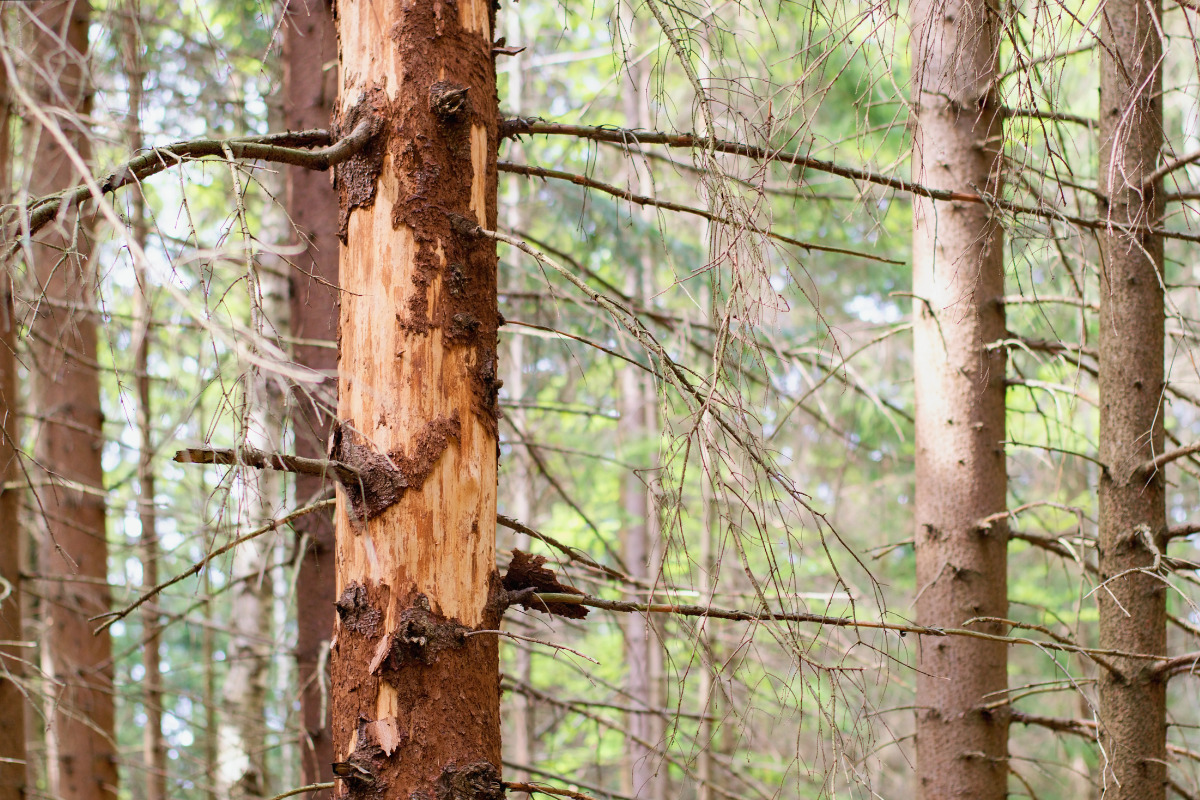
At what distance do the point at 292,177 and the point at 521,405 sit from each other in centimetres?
152

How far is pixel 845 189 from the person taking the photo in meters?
10.2

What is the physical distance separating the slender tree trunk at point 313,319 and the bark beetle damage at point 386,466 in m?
1.89

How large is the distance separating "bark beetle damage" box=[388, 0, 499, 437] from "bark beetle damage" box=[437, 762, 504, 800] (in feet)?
2.53

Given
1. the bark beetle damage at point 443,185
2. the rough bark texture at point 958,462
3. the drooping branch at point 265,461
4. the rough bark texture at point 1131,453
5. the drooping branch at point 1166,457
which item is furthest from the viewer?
the rough bark texture at point 958,462

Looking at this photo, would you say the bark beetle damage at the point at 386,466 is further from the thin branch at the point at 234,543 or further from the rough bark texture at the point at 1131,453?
the rough bark texture at the point at 1131,453

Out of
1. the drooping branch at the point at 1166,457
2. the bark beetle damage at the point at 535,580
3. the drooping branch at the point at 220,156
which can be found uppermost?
the drooping branch at the point at 220,156

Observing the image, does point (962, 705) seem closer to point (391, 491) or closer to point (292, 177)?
point (391, 491)

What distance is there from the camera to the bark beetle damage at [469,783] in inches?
79.1

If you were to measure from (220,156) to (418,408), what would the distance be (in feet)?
2.35

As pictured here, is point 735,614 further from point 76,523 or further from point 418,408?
point 76,523

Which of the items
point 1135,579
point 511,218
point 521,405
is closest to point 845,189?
point 511,218

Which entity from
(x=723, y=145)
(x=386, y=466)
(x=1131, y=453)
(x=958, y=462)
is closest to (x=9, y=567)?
(x=386, y=466)

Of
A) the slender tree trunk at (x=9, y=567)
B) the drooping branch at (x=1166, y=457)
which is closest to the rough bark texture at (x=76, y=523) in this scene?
the slender tree trunk at (x=9, y=567)

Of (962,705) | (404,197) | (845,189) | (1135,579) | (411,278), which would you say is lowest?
(962,705)
